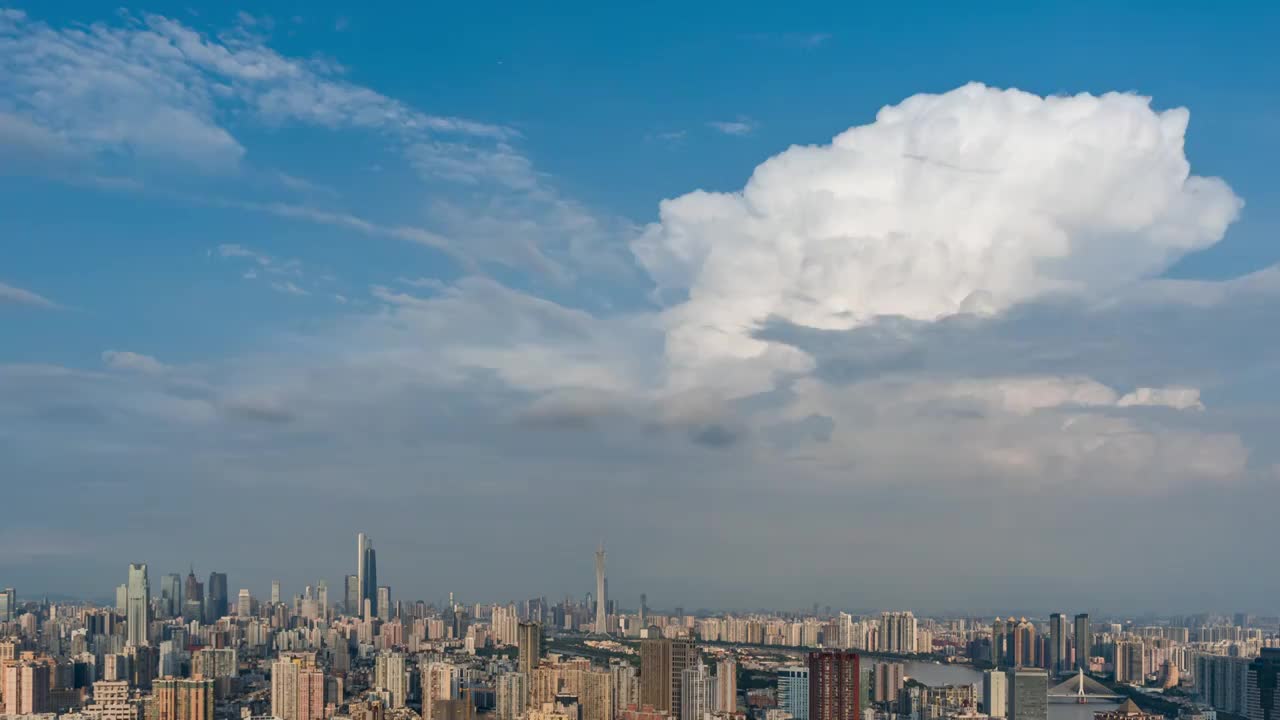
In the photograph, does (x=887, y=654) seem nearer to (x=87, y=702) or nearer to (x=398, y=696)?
(x=398, y=696)

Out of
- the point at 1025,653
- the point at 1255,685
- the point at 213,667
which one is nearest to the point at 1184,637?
the point at 1025,653

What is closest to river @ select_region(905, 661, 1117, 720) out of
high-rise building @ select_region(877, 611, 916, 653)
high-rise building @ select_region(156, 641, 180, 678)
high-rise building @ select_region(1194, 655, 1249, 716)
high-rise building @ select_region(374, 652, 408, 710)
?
high-rise building @ select_region(1194, 655, 1249, 716)

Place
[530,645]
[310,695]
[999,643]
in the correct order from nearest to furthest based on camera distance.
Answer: [310,695] → [530,645] → [999,643]

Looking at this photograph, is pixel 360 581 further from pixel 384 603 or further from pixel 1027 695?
pixel 1027 695

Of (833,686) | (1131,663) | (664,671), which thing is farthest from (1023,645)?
(833,686)

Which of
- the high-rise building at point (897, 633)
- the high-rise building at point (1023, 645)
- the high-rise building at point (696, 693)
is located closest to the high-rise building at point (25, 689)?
the high-rise building at point (696, 693)

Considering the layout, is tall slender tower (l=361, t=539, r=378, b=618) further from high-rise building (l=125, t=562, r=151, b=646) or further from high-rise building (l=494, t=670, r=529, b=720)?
high-rise building (l=494, t=670, r=529, b=720)

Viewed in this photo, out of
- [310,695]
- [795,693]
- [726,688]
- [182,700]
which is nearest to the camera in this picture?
[182,700]
